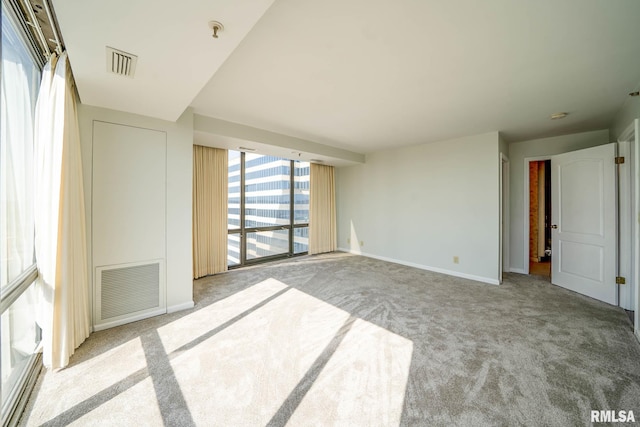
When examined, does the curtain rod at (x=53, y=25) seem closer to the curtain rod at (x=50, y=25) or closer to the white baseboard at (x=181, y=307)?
the curtain rod at (x=50, y=25)

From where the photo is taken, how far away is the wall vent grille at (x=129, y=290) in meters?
2.46

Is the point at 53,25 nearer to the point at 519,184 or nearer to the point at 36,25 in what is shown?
the point at 36,25

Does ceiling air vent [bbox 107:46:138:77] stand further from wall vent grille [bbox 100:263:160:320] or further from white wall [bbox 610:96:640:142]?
white wall [bbox 610:96:640:142]

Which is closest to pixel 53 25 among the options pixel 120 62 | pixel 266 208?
pixel 120 62

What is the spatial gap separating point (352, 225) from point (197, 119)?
4.21 m

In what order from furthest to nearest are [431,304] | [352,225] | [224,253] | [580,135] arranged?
[352,225] < [224,253] < [580,135] < [431,304]

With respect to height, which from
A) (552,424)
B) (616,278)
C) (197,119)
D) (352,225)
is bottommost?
(552,424)

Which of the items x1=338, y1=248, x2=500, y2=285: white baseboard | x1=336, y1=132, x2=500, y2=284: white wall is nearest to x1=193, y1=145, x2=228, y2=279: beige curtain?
x1=336, y1=132, x2=500, y2=284: white wall

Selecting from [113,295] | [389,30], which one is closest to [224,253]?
[113,295]

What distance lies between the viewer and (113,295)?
250 centimetres

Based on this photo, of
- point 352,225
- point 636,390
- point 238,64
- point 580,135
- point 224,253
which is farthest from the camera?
point 352,225

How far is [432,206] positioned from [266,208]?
3466mm

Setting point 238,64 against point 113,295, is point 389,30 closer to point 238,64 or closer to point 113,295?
point 238,64

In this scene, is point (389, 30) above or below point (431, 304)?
above
